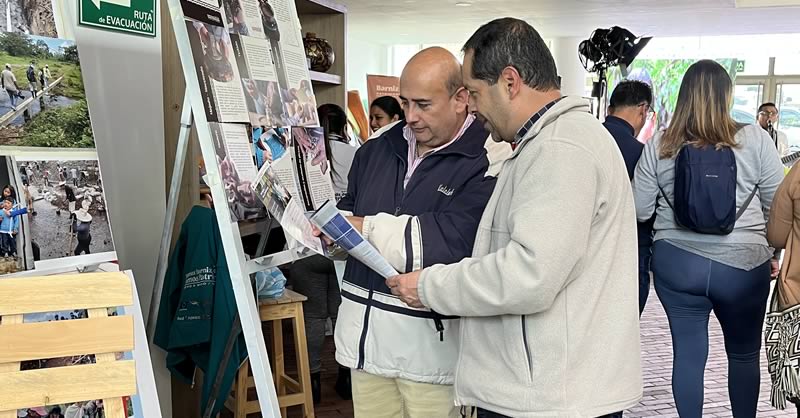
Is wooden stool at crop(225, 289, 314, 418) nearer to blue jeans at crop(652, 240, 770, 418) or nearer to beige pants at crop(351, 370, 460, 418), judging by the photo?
beige pants at crop(351, 370, 460, 418)

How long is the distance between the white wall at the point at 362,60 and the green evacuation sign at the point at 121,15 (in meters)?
8.31

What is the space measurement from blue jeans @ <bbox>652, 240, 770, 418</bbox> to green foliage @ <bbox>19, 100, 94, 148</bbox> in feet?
6.74

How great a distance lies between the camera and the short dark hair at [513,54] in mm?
1447

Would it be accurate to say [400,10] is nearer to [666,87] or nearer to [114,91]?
[114,91]

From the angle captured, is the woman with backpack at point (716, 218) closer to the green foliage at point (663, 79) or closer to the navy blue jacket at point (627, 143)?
the navy blue jacket at point (627, 143)

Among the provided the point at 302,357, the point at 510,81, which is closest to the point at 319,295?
the point at 302,357

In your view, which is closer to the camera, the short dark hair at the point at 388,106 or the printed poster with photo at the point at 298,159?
the printed poster with photo at the point at 298,159

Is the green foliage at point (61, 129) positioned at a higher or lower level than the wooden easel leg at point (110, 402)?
higher

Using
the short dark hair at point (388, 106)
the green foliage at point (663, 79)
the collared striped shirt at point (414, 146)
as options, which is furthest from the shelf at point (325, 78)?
the green foliage at point (663, 79)

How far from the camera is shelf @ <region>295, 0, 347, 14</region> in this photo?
13.7ft

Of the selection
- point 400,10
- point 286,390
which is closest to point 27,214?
point 286,390

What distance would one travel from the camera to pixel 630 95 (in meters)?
3.39

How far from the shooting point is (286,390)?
3316mm

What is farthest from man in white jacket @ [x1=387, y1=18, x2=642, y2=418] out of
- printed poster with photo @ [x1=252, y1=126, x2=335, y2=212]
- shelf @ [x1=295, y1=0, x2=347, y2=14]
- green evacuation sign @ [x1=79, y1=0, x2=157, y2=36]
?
shelf @ [x1=295, y1=0, x2=347, y2=14]
